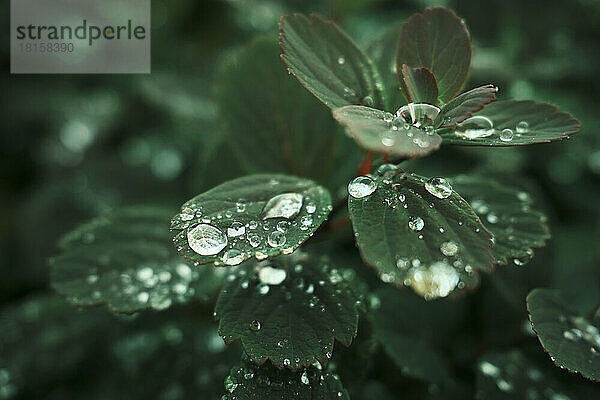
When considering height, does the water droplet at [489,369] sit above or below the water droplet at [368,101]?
below

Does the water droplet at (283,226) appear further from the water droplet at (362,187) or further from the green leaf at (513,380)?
the green leaf at (513,380)

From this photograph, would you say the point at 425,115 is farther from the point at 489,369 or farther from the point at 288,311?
the point at 489,369

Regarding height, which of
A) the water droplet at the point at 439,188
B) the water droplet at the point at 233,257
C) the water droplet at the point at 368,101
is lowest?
the water droplet at the point at 233,257

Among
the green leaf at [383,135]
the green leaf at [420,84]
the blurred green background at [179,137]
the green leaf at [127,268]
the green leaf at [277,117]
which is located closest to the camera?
the green leaf at [383,135]

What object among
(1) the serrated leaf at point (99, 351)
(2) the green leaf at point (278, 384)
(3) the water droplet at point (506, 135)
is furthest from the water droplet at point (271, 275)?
(3) the water droplet at point (506, 135)

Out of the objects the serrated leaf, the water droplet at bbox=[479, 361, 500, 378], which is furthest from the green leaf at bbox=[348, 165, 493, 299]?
the serrated leaf

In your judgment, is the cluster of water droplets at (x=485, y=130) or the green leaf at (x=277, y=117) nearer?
the cluster of water droplets at (x=485, y=130)

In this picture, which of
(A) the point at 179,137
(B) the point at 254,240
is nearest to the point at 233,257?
(B) the point at 254,240
